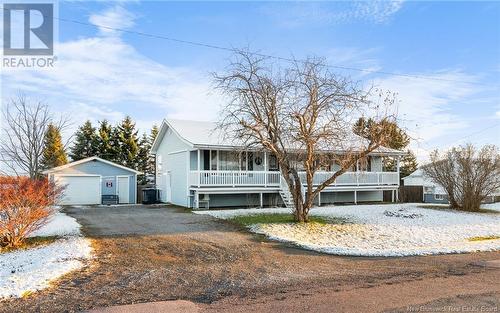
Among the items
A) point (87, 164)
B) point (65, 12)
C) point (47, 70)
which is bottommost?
point (87, 164)

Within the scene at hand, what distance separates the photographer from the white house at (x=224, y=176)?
72.3 feet

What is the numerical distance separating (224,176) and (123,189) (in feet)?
32.8

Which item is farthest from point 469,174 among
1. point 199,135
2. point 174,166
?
point 174,166

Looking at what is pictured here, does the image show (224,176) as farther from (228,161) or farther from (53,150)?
(53,150)

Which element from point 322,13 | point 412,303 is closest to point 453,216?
point 322,13

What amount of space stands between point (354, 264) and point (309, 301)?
11.0 ft

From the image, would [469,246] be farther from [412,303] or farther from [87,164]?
[87,164]

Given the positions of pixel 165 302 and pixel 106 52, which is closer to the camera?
pixel 165 302

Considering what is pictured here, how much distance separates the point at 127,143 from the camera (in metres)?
41.8

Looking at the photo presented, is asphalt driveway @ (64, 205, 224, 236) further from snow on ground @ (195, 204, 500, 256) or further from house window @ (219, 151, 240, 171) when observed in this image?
house window @ (219, 151, 240, 171)

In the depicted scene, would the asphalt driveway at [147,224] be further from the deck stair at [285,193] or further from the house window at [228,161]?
the deck stair at [285,193]

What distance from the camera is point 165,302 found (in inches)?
236

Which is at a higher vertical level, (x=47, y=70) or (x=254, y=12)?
(x=254, y=12)
